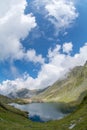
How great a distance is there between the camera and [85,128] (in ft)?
167

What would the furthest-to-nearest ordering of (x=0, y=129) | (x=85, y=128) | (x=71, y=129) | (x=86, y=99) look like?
(x=86, y=99) < (x=0, y=129) < (x=71, y=129) < (x=85, y=128)

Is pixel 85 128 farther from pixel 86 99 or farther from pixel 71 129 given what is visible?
pixel 86 99

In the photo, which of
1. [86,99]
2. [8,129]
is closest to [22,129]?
[8,129]

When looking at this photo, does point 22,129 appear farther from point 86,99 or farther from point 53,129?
point 86,99

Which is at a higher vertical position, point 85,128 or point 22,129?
point 22,129

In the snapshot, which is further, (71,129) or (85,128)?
(71,129)

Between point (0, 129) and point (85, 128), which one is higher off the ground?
point (0, 129)

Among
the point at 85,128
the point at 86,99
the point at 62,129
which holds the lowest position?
the point at 85,128

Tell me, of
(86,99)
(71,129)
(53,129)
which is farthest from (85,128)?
(86,99)

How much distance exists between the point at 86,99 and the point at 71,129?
2003 inches

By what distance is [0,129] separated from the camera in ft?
200

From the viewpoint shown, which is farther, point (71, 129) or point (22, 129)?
point (22, 129)

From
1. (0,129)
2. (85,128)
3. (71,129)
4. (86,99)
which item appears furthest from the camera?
(86,99)

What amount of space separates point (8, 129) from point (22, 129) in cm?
342
